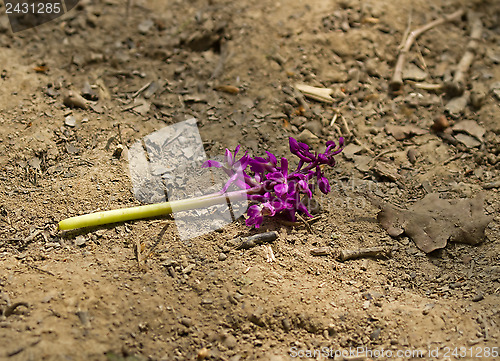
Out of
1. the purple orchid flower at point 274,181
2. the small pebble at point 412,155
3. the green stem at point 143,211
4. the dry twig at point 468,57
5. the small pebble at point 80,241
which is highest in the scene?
the dry twig at point 468,57

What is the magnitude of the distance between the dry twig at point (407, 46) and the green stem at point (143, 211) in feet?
5.65

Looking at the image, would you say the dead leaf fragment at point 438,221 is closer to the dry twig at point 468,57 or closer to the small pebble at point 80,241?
the dry twig at point 468,57

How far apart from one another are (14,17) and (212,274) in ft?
9.83

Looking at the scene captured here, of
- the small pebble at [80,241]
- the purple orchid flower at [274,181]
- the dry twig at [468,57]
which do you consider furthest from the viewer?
the dry twig at [468,57]

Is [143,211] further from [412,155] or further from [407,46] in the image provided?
[407,46]

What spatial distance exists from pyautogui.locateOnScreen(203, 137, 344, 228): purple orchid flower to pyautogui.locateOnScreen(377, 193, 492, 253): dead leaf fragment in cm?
47

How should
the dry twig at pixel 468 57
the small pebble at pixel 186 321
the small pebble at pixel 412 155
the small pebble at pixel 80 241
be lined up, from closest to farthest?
the small pebble at pixel 186 321 → the small pebble at pixel 80 241 → the small pebble at pixel 412 155 → the dry twig at pixel 468 57

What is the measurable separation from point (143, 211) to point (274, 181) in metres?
0.78

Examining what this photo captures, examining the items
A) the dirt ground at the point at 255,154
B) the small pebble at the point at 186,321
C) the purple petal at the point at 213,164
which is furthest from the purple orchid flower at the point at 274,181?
the small pebble at the point at 186,321

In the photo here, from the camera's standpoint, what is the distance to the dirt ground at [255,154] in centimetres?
230

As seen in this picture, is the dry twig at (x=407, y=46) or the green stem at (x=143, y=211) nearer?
the green stem at (x=143, y=211)

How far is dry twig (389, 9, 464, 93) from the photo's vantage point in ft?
12.2

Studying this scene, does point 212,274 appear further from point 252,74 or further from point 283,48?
point 283,48

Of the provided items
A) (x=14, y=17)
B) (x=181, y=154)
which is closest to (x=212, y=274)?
(x=181, y=154)
